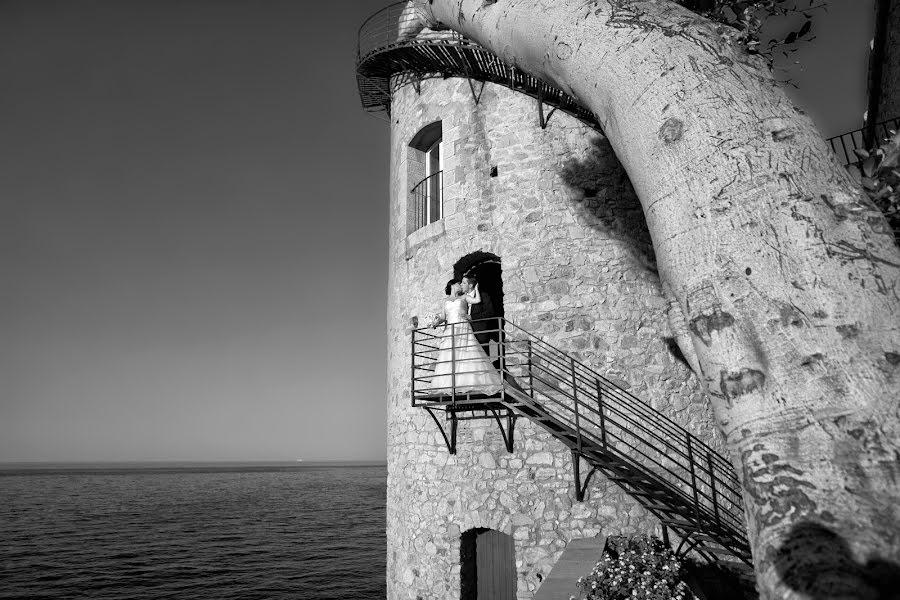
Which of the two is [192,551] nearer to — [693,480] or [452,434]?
[452,434]

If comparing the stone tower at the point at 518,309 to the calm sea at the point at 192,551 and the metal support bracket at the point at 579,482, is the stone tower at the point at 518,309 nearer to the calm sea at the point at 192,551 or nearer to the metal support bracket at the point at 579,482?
the metal support bracket at the point at 579,482

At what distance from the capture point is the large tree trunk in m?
1.77

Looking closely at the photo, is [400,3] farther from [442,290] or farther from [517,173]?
[442,290]

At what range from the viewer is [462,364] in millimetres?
7883

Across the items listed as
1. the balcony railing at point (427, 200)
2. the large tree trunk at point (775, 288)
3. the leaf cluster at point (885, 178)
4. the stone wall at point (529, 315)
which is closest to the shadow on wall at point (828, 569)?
the large tree trunk at point (775, 288)

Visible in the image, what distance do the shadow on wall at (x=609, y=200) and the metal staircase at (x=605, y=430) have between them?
196 cm

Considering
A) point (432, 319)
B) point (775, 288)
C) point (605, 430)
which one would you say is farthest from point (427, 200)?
point (775, 288)

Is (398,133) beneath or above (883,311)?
above

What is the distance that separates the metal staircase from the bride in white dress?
0.04 meters

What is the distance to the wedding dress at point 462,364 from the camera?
24.7ft

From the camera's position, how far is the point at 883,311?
6.47ft

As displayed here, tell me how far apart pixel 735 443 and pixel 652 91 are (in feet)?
5.34

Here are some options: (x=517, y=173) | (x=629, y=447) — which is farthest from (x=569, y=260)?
(x=629, y=447)

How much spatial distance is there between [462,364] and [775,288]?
596cm
